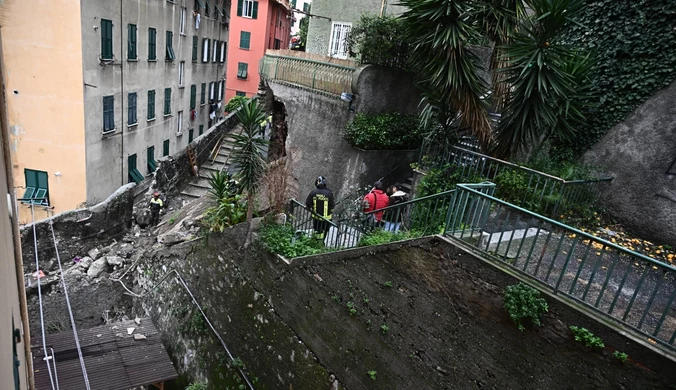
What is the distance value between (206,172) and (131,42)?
6214 millimetres

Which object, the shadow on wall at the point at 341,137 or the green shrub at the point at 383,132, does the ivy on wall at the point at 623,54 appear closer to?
the green shrub at the point at 383,132

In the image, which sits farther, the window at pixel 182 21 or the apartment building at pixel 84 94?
the window at pixel 182 21

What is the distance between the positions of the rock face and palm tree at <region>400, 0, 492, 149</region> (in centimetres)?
271

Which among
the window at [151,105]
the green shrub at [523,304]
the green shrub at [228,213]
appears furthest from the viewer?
the window at [151,105]

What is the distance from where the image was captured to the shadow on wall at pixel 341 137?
442 inches

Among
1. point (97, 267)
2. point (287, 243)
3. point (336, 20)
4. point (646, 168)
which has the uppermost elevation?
point (336, 20)

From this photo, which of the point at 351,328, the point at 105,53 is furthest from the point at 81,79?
the point at 351,328

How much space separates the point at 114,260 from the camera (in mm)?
12750

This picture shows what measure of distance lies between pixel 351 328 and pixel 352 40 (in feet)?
26.1

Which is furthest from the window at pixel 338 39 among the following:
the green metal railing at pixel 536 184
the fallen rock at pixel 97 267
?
the fallen rock at pixel 97 267

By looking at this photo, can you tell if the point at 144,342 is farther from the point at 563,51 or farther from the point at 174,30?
the point at 174,30

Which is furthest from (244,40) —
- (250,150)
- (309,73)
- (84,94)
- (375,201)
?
(375,201)

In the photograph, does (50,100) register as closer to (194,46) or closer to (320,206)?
(194,46)

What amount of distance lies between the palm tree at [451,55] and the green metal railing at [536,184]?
2.41ft
